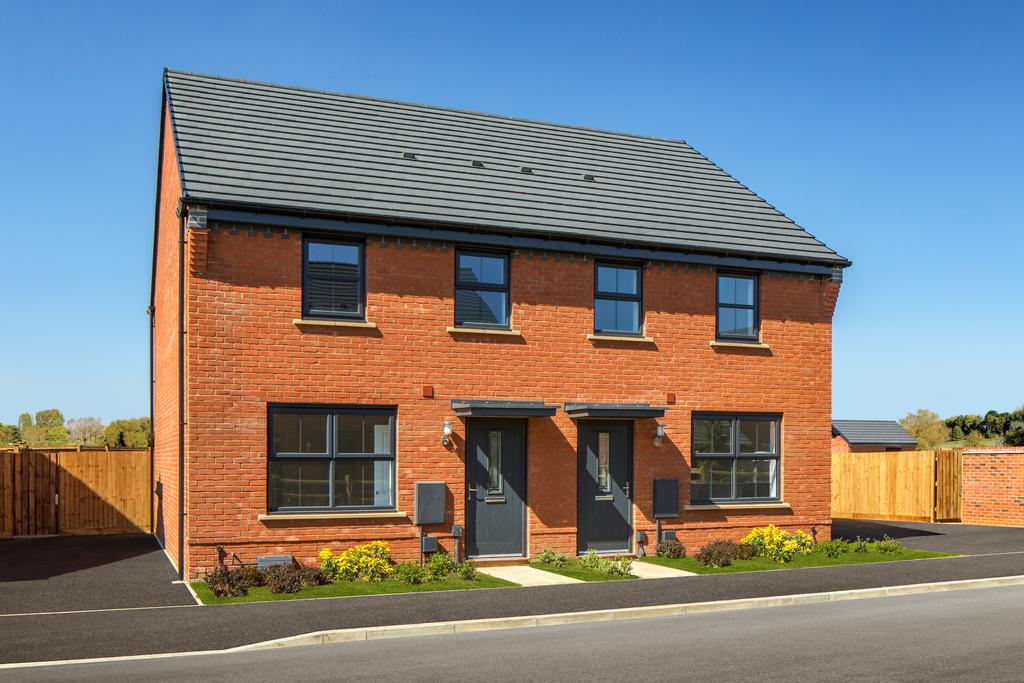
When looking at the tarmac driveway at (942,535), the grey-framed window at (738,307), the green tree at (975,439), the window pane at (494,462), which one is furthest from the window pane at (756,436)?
the green tree at (975,439)

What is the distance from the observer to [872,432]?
143 feet

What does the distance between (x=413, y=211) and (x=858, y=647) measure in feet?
32.9

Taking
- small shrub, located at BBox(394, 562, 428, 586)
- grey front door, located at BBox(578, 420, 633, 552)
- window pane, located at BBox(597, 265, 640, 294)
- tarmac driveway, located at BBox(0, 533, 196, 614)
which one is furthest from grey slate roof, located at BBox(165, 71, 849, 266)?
tarmac driveway, located at BBox(0, 533, 196, 614)

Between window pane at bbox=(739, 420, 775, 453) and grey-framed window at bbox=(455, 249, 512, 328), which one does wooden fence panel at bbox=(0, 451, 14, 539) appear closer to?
grey-framed window at bbox=(455, 249, 512, 328)

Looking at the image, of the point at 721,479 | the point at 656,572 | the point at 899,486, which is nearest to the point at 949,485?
the point at 899,486

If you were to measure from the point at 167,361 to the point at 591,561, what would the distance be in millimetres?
9077

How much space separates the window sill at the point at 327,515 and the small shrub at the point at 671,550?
15.6 ft

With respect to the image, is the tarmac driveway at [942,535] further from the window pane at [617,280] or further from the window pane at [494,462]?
the window pane at [494,462]

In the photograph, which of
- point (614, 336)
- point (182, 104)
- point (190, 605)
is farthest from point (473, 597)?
point (182, 104)

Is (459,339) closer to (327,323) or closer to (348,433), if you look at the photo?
(327,323)

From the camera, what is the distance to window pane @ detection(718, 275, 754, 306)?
1933 centimetres

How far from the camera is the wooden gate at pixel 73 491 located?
72.2 ft

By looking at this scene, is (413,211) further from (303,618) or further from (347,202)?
(303,618)

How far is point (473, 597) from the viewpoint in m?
13.2
